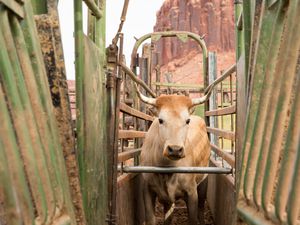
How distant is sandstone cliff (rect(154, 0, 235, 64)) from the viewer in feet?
225

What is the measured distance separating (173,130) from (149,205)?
95 cm

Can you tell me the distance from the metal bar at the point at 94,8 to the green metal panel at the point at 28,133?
896 mm

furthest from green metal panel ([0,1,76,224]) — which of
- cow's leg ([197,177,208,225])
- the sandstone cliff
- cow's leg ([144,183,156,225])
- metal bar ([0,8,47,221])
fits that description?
the sandstone cliff

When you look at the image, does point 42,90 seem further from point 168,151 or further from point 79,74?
point 168,151

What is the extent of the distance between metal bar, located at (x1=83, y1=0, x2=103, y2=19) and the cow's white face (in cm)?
167

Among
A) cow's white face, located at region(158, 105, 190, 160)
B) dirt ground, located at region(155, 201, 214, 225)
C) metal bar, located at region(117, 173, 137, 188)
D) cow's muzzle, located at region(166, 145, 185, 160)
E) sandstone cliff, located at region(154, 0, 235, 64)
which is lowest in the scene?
dirt ground, located at region(155, 201, 214, 225)

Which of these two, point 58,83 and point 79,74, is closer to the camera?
point 58,83

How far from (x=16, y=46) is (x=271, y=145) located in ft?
3.37

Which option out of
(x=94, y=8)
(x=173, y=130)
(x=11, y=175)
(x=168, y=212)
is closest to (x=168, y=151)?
(x=173, y=130)

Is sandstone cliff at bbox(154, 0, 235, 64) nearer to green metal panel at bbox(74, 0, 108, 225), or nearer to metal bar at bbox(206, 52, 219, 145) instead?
metal bar at bbox(206, 52, 219, 145)

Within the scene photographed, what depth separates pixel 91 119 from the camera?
2.54 m

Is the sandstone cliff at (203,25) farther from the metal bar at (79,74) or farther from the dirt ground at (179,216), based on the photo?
the metal bar at (79,74)

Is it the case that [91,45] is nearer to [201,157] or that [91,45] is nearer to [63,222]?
[63,222]

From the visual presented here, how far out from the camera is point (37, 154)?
1550 millimetres
